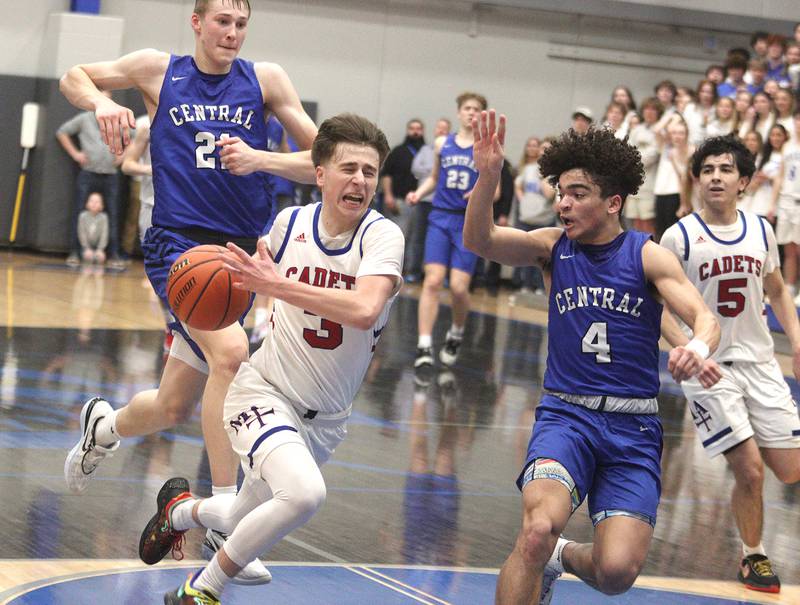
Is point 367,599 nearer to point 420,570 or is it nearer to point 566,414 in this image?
point 420,570

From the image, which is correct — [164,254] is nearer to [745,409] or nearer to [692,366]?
[692,366]

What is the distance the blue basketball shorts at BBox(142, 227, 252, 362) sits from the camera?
527 centimetres

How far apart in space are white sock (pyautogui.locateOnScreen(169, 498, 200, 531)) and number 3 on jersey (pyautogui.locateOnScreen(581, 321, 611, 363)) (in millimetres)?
1516

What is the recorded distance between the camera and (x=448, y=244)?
1088 cm

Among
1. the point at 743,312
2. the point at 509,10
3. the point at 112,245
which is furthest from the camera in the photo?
the point at 509,10

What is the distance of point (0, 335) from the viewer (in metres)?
10.1

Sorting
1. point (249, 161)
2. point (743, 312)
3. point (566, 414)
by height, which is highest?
point (249, 161)

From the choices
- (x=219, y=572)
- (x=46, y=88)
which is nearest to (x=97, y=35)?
(x=46, y=88)

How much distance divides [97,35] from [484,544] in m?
13.3

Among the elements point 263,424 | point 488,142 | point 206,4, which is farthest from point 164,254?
point 488,142

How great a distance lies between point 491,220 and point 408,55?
15662mm

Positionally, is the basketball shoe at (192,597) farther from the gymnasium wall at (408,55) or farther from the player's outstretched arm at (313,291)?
the gymnasium wall at (408,55)

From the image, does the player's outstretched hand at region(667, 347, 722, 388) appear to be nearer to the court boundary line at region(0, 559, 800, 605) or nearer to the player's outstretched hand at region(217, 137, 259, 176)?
the court boundary line at region(0, 559, 800, 605)

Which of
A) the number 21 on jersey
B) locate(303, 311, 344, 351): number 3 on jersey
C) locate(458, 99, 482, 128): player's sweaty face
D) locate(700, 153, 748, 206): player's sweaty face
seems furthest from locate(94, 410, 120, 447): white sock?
locate(458, 99, 482, 128): player's sweaty face
